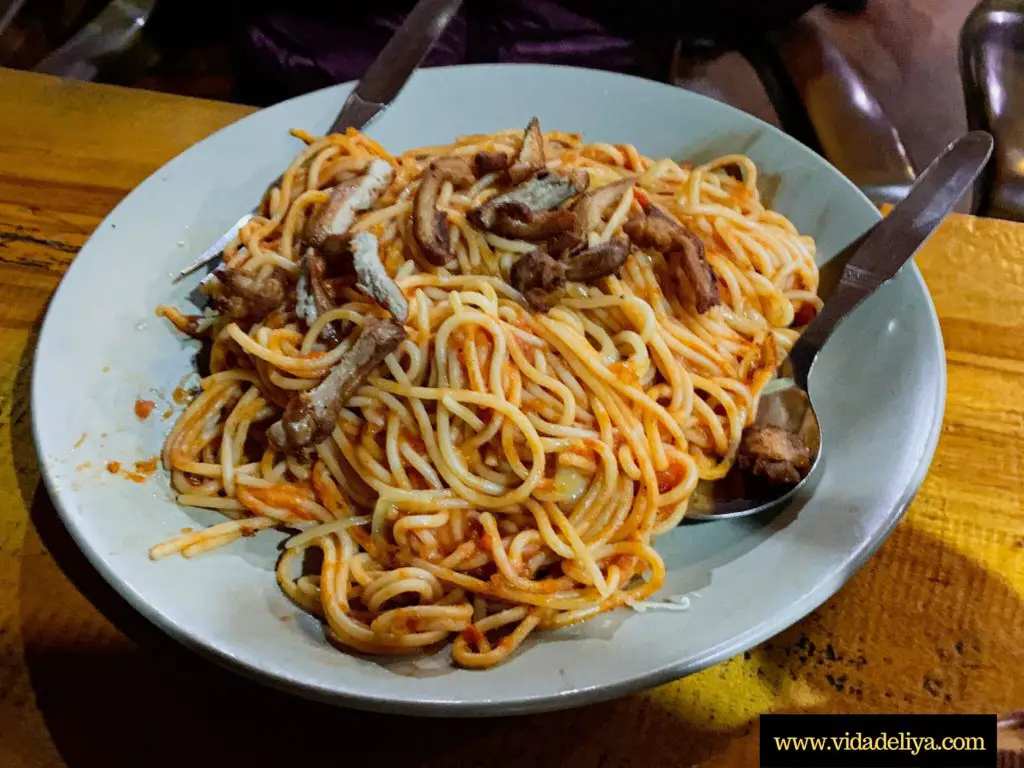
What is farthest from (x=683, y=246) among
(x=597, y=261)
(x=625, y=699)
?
(x=625, y=699)

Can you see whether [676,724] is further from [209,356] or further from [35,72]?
[35,72]

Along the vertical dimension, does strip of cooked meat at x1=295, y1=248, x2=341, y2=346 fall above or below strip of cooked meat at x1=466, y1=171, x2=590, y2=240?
below

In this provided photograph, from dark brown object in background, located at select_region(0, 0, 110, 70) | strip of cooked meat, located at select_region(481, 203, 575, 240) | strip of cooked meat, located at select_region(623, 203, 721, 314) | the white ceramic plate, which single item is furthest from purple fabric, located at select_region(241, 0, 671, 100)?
strip of cooked meat, located at select_region(623, 203, 721, 314)

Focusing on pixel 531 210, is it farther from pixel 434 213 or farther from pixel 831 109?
pixel 831 109

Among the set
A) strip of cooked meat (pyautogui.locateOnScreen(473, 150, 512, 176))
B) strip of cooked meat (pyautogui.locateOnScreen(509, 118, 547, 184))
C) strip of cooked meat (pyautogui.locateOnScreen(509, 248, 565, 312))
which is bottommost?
strip of cooked meat (pyautogui.locateOnScreen(509, 248, 565, 312))

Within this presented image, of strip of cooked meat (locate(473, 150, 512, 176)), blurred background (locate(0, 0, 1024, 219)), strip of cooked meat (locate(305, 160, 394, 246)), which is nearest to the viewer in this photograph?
strip of cooked meat (locate(305, 160, 394, 246))

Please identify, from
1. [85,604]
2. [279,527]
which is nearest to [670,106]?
[279,527]

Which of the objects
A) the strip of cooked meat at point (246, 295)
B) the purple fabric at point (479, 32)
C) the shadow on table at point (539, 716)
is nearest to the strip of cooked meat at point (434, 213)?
the strip of cooked meat at point (246, 295)

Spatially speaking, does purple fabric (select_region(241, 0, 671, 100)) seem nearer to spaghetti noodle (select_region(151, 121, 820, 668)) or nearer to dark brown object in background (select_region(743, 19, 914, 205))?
dark brown object in background (select_region(743, 19, 914, 205))
